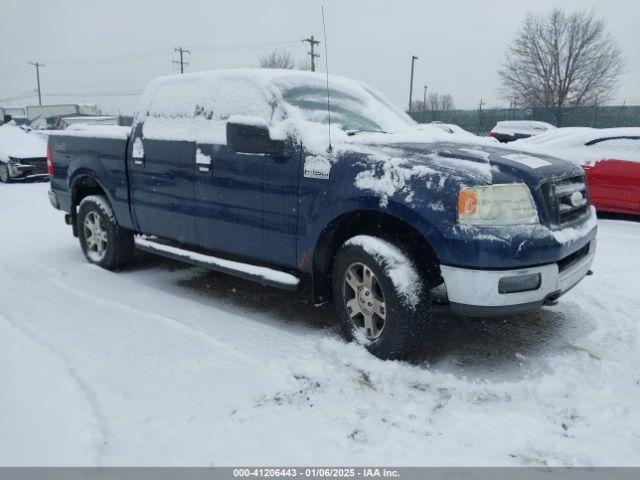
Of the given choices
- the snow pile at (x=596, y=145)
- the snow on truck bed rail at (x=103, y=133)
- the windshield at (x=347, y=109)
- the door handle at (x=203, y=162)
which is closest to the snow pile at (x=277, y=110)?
the windshield at (x=347, y=109)

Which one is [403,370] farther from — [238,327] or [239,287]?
[239,287]

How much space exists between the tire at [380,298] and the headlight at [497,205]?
487 mm

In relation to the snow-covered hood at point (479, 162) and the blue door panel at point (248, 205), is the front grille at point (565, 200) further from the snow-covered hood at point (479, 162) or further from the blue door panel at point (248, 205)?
the blue door panel at point (248, 205)

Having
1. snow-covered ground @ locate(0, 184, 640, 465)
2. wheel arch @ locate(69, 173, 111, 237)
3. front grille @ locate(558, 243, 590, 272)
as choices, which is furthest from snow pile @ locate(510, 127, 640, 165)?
wheel arch @ locate(69, 173, 111, 237)

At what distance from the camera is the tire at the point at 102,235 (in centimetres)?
549

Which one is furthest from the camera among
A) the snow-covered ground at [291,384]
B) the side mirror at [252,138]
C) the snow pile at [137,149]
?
the snow pile at [137,149]

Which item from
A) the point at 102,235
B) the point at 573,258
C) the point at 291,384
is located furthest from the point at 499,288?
the point at 102,235

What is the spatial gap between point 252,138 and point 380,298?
1.35m

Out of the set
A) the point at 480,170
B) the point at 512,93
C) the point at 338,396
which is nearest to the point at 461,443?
the point at 338,396

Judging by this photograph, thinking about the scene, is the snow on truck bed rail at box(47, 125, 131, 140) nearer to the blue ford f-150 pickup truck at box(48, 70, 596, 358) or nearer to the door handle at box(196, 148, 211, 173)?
the blue ford f-150 pickup truck at box(48, 70, 596, 358)

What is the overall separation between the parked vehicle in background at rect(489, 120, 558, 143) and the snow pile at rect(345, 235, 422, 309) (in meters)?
17.6

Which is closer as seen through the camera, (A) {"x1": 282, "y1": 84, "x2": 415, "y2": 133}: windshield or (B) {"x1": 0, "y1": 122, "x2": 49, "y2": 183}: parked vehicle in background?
(A) {"x1": 282, "y1": 84, "x2": 415, "y2": 133}: windshield

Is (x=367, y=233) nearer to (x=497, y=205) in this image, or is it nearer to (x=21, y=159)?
(x=497, y=205)

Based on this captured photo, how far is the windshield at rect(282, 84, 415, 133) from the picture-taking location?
4055 millimetres
